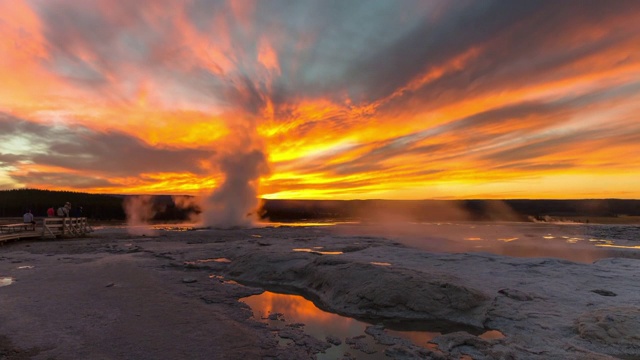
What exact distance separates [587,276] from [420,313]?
7.18 meters

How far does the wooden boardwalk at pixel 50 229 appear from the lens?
86.8ft

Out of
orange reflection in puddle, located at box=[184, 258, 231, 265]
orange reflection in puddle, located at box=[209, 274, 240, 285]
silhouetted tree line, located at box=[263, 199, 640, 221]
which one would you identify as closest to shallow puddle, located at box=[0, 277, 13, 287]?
orange reflection in puddle, located at box=[184, 258, 231, 265]

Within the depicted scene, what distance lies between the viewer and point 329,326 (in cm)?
846

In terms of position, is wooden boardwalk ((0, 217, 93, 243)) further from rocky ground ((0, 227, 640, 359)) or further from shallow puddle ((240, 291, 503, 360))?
shallow puddle ((240, 291, 503, 360))

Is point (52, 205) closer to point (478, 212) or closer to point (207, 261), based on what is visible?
point (207, 261)

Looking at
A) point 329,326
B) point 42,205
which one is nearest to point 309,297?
point 329,326

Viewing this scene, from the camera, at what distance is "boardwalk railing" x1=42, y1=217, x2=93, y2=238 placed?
27453 millimetres

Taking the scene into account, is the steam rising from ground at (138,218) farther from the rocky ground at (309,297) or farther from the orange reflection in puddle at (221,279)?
the orange reflection in puddle at (221,279)

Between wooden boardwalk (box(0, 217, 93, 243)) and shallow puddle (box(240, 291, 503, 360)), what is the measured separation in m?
24.8

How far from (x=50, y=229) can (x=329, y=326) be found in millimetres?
28838

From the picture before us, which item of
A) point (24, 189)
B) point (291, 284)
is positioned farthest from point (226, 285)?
point (24, 189)

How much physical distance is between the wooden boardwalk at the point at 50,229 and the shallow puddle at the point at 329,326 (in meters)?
24.8

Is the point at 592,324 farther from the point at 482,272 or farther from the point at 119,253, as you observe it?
the point at 119,253

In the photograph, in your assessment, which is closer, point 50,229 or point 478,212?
point 50,229
